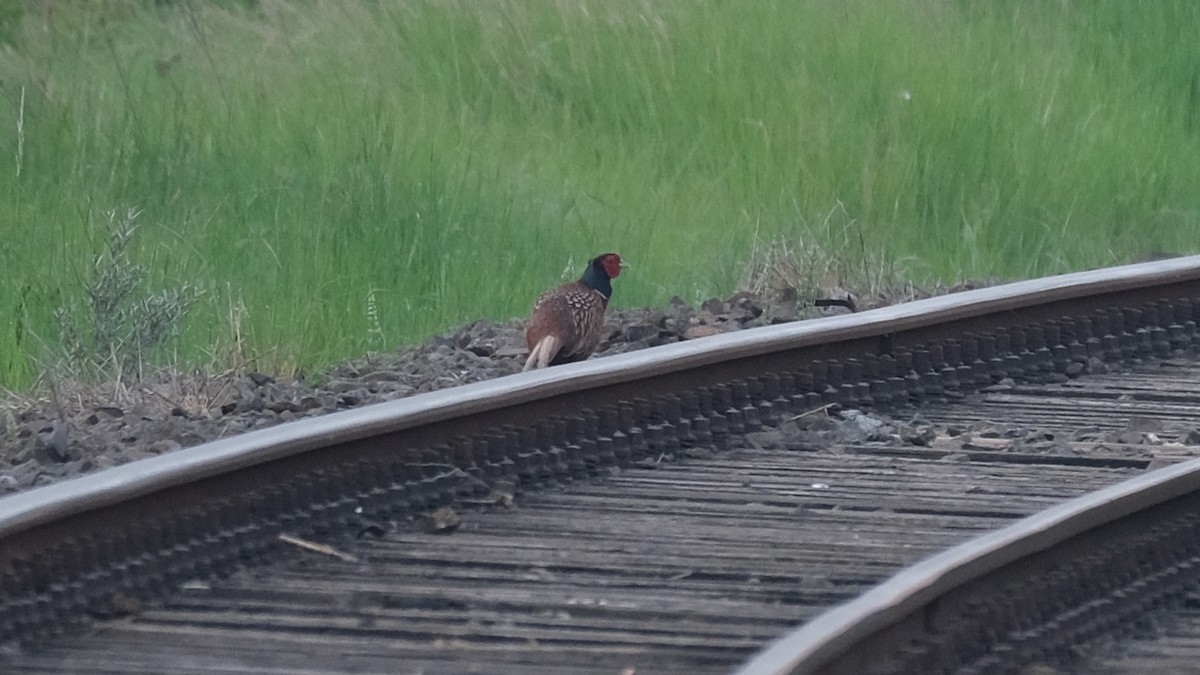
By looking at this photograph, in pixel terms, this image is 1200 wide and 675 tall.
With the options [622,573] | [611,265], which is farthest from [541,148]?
[622,573]

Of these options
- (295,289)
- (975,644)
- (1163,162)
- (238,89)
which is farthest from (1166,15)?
(975,644)

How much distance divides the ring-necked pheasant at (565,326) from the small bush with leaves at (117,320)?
4.02ft

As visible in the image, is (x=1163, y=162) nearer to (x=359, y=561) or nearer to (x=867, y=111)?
(x=867, y=111)

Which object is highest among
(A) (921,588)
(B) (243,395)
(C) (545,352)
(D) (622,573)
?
(A) (921,588)

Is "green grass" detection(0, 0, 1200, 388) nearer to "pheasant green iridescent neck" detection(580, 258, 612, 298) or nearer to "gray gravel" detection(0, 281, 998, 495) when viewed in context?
"gray gravel" detection(0, 281, 998, 495)

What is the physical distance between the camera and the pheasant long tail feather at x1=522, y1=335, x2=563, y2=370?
634cm

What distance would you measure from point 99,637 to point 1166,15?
37.3 ft

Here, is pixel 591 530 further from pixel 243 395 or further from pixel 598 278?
pixel 598 278

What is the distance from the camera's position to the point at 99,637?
3746 mm

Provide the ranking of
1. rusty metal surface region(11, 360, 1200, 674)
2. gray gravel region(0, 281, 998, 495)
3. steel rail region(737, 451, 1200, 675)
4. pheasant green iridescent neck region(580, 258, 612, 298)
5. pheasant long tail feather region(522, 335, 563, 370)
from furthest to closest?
pheasant green iridescent neck region(580, 258, 612, 298) < pheasant long tail feather region(522, 335, 563, 370) < gray gravel region(0, 281, 998, 495) < rusty metal surface region(11, 360, 1200, 674) < steel rail region(737, 451, 1200, 675)

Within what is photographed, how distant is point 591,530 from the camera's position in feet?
15.3

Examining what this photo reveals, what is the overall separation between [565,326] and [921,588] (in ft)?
9.30

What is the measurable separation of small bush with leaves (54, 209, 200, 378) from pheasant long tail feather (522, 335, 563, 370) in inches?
48.9

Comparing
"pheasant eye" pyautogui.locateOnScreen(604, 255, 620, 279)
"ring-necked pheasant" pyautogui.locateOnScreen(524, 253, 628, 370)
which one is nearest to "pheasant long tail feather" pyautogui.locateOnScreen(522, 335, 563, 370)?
"ring-necked pheasant" pyautogui.locateOnScreen(524, 253, 628, 370)
